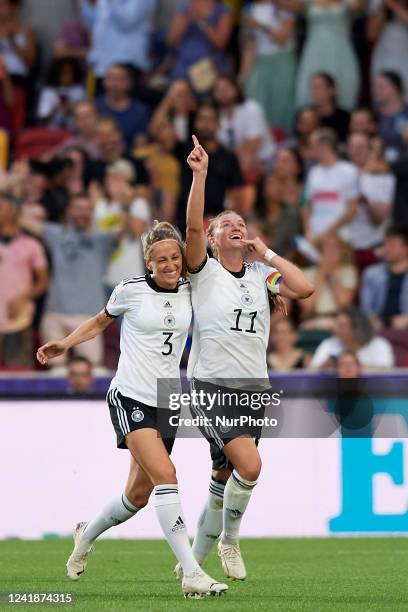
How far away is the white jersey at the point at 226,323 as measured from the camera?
28.8 ft

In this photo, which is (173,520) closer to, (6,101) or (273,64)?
(273,64)

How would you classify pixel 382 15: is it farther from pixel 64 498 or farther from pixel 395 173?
pixel 64 498

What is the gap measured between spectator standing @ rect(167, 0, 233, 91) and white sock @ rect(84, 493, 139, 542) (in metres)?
9.82

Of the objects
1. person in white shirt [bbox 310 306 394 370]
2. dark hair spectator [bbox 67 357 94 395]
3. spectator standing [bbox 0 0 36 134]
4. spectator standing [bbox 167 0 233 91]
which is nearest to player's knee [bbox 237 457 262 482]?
dark hair spectator [bbox 67 357 94 395]

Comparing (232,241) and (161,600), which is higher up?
(232,241)

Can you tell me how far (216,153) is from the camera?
1623 cm

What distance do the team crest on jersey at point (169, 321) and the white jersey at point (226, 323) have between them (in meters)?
0.30

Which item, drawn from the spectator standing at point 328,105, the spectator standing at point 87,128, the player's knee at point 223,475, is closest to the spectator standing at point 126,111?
the spectator standing at point 87,128

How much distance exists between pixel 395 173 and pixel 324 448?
4.18 meters

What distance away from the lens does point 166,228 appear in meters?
8.66

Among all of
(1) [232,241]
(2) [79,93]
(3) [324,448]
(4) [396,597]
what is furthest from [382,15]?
(4) [396,597]

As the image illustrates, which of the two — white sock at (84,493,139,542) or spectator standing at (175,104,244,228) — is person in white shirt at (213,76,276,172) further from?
white sock at (84,493,139,542)

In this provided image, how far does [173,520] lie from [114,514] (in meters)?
0.82

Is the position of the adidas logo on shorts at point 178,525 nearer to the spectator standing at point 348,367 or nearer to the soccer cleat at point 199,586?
the soccer cleat at point 199,586
